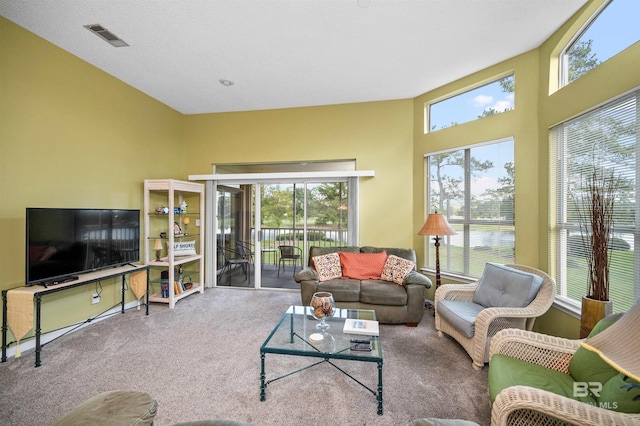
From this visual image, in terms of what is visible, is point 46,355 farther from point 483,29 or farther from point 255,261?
point 483,29

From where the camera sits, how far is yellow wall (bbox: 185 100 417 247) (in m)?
4.43

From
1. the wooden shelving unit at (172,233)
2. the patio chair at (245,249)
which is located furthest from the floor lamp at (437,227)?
the wooden shelving unit at (172,233)

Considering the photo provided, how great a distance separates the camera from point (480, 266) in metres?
3.53

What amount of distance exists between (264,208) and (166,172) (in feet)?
6.04

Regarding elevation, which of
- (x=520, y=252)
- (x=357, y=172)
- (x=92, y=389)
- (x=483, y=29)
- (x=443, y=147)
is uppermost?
(x=483, y=29)

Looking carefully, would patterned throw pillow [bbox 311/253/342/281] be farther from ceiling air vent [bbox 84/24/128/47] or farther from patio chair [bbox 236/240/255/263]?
ceiling air vent [bbox 84/24/128/47]

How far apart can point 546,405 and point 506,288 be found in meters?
1.61

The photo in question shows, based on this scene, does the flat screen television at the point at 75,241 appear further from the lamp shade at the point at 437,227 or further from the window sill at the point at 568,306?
the window sill at the point at 568,306

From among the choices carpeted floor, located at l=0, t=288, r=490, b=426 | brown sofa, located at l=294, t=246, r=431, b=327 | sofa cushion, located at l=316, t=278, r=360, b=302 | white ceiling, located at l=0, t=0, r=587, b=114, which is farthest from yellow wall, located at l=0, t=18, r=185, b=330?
sofa cushion, located at l=316, t=278, r=360, b=302

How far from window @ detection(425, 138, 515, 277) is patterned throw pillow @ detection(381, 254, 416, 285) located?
0.78m

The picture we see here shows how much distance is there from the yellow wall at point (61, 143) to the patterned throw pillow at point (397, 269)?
3840 millimetres

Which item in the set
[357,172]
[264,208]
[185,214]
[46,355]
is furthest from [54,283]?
[357,172]

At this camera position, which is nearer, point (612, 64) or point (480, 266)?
point (612, 64)


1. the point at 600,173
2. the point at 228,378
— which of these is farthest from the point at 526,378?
the point at 228,378
